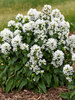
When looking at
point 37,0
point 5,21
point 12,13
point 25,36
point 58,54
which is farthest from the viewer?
point 37,0

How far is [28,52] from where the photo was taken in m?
4.66

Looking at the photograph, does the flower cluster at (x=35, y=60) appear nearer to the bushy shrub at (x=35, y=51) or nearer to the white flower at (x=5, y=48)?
the bushy shrub at (x=35, y=51)

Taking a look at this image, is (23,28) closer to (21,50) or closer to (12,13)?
(21,50)

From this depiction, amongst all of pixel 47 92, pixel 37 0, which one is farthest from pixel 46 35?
pixel 37 0

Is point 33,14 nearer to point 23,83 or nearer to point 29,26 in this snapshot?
point 29,26

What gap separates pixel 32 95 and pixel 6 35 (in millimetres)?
1265

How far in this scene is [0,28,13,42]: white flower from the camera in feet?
15.4

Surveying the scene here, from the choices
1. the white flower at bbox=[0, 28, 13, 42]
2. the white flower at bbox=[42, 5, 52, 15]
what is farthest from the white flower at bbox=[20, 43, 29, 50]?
the white flower at bbox=[42, 5, 52, 15]

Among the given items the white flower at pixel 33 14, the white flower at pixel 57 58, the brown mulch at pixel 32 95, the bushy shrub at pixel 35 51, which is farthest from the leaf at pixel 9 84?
the white flower at pixel 33 14

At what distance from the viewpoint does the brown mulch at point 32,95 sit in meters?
4.80

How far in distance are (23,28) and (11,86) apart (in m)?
1.20

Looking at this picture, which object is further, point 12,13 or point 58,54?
point 12,13

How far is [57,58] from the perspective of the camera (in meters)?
4.57

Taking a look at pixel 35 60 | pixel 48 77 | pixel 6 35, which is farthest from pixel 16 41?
pixel 48 77
